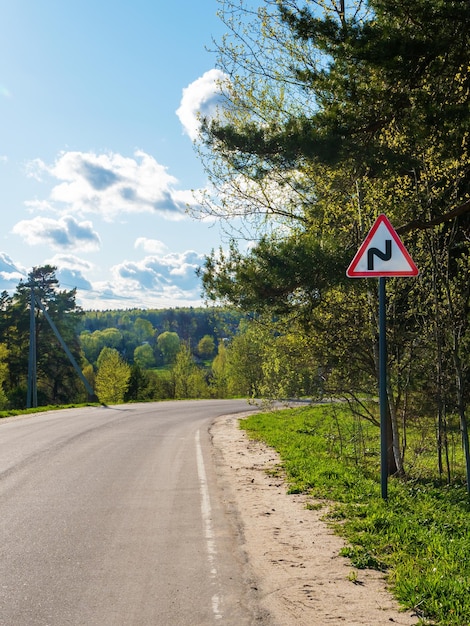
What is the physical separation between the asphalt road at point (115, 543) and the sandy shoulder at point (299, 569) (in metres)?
0.23

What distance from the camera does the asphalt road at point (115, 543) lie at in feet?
16.1

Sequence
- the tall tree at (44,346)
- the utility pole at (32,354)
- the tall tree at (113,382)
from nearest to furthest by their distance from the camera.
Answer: the utility pole at (32,354) < the tall tree at (44,346) < the tall tree at (113,382)

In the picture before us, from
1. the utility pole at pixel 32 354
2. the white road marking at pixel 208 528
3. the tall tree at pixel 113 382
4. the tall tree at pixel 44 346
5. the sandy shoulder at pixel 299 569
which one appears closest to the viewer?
the sandy shoulder at pixel 299 569

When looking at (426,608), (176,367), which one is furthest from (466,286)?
(176,367)

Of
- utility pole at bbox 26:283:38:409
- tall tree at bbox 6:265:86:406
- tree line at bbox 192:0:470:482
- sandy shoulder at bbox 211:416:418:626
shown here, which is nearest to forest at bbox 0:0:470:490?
tree line at bbox 192:0:470:482

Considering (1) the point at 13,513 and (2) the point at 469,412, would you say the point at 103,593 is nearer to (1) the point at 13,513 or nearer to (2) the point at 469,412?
(1) the point at 13,513

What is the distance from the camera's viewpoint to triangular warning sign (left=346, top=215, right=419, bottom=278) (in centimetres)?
814

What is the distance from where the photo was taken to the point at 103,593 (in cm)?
525

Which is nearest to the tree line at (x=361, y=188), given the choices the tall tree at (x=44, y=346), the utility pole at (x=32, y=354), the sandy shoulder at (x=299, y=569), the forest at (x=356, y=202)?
the forest at (x=356, y=202)

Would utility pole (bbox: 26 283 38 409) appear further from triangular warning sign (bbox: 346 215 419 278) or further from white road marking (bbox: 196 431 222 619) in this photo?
triangular warning sign (bbox: 346 215 419 278)

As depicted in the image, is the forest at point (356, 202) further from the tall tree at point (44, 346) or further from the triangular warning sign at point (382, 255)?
the tall tree at point (44, 346)

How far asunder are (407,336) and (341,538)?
5.99 metres

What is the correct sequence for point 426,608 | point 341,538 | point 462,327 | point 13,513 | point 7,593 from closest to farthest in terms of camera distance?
point 426,608
point 7,593
point 341,538
point 13,513
point 462,327

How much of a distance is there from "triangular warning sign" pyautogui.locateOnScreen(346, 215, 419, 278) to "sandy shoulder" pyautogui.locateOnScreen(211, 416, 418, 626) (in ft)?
10.5
